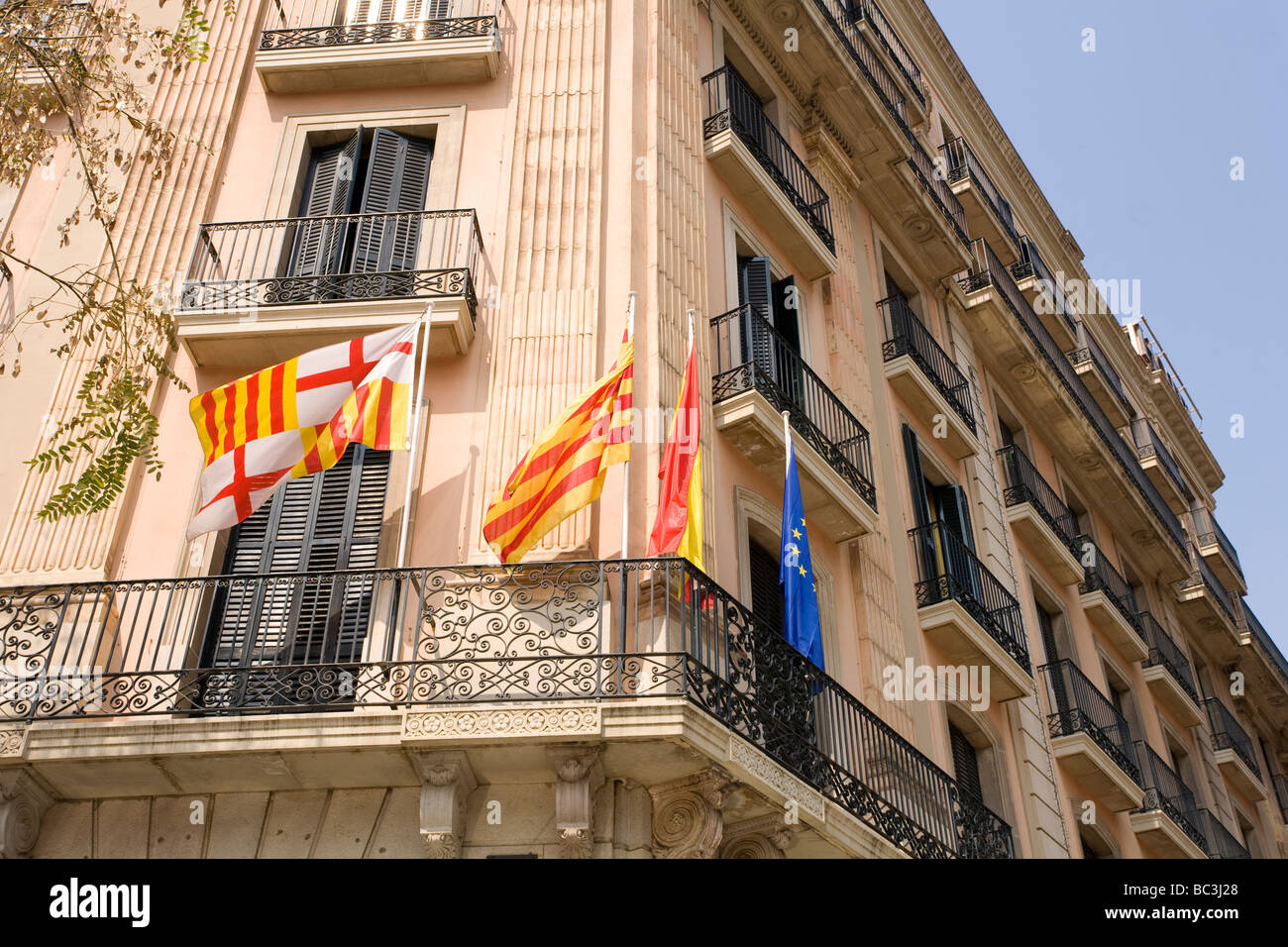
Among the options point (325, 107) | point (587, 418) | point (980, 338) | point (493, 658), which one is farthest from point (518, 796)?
point (980, 338)

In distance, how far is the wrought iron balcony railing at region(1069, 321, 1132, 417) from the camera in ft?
89.3

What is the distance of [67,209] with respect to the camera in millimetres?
14391

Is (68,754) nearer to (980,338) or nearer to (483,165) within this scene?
(483,165)

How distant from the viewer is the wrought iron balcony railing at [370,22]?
48.2ft

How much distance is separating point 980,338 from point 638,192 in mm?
10487

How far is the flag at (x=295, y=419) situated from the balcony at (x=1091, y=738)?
11.0 meters

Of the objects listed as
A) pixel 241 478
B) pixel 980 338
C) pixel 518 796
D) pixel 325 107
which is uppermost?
pixel 980 338

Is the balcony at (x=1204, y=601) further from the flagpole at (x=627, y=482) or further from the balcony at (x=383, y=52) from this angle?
the balcony at (x=383, y=52)

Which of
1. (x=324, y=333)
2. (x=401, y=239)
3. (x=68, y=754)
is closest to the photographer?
(x=68, y=754)

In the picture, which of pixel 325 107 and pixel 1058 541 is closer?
pixel 325 107

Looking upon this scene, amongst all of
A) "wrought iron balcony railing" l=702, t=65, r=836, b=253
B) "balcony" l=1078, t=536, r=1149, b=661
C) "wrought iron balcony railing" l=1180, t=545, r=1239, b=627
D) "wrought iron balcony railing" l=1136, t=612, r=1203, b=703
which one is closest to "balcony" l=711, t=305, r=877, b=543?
"wrought iron balcony railing" l=702, t=65, r=836, b=253

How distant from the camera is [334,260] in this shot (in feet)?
43.0

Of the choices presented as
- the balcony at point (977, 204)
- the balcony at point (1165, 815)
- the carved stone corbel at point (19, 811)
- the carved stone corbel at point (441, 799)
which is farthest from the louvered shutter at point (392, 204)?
the balcony at point (1165, 815)

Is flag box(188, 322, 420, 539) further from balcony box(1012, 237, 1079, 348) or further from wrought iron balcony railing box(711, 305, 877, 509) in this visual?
balcony box(1012, 237, 1079, 348)
